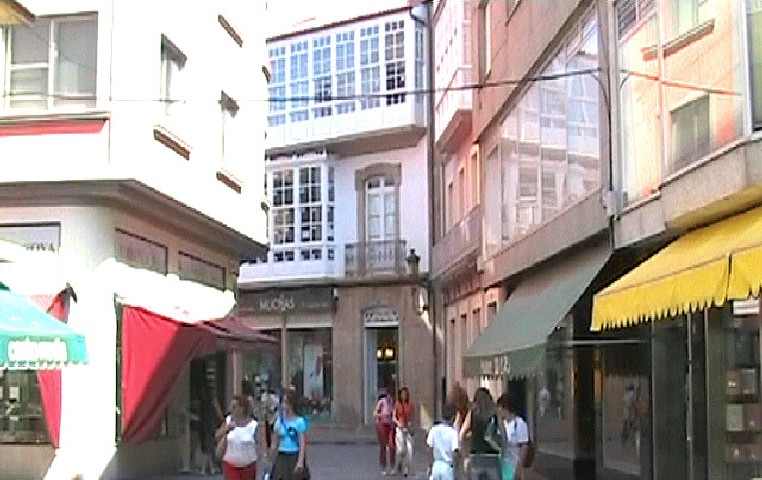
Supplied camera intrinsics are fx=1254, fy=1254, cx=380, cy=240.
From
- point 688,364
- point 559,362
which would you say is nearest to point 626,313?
point 688,364

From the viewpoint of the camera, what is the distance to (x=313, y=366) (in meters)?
41.3

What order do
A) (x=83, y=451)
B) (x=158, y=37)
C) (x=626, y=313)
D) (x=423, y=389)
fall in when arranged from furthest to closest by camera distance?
(x=423, y=389)
(x=158, y=37)
(x=83, y=451)
(x=626, y=313)

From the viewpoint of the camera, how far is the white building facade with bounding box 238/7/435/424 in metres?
38.6

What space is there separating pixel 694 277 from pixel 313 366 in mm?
32332

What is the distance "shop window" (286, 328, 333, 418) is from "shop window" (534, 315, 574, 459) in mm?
19612

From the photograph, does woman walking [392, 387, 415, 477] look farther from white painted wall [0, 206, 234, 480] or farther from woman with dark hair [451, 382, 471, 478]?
woman with dark hair [451, 382, 471, 478]

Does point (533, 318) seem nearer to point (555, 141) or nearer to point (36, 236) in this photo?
point (555, 141)

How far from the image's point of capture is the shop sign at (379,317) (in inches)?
1561

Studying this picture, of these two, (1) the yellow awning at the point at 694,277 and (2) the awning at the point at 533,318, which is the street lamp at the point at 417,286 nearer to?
(2) the awning at the point at 533,318

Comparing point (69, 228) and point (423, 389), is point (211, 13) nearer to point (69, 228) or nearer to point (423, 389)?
point (69, 228)

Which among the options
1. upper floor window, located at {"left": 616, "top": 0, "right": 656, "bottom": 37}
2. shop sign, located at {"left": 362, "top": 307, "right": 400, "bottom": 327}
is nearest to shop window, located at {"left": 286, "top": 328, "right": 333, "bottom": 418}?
shop sign, located at {"left": 362, "top": 307, "right": 400, "bottom": 327}

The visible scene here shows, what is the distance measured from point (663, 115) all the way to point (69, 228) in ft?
33.2

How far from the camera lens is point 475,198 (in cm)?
2823

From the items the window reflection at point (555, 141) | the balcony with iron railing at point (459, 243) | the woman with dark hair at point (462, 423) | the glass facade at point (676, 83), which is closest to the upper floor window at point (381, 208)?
the balcony with iron railing at point (459, 243)
